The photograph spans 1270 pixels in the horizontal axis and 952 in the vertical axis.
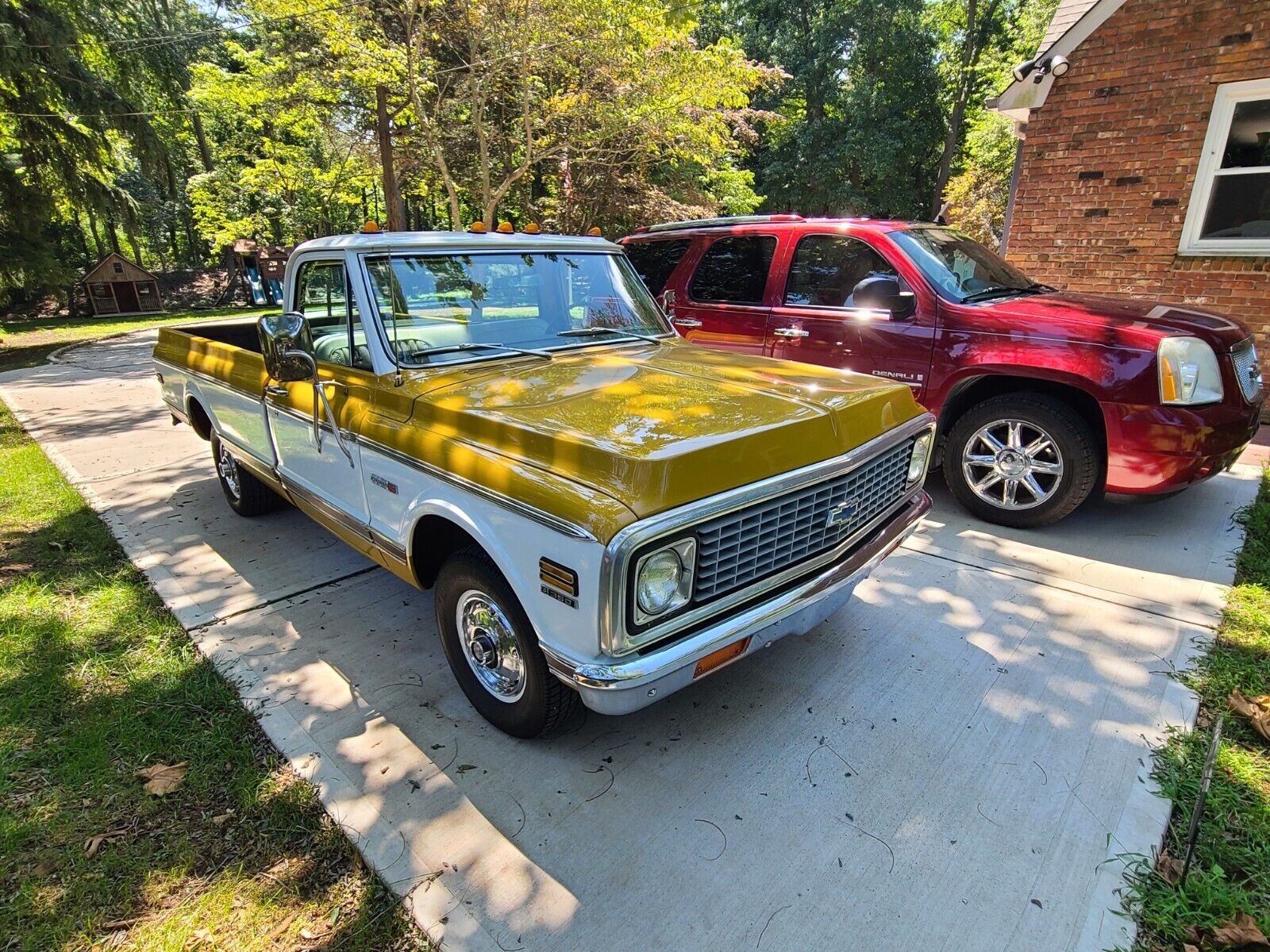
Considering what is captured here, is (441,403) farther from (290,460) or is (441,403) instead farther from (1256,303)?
(1256,303)

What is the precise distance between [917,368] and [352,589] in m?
4.07

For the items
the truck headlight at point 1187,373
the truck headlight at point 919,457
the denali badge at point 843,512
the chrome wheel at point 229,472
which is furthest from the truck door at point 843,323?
the chrome wheel at point 229,472

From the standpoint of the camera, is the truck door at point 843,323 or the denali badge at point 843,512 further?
the truck door at point 843,323

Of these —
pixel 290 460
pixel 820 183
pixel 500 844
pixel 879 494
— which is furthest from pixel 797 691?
pixel 820 183

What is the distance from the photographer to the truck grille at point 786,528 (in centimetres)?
223

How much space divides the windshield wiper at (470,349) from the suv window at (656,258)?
3.14 meters

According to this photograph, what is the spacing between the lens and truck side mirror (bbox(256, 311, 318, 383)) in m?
3.28

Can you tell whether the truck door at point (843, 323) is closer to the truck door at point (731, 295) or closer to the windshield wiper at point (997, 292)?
the truck door at point (731, 295)

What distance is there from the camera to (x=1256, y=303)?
22.8 feet

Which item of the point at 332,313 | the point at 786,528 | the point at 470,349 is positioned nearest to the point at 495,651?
the point at 786,528

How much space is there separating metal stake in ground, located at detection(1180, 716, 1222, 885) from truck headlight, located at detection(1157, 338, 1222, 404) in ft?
7.07

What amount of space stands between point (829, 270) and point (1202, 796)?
4028mm

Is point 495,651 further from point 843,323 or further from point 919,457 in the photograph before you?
point 843,323

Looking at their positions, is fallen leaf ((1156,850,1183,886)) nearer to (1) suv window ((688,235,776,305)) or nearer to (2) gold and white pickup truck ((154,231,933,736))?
(2) gold and white pickup truck ((154,231,933,736))
